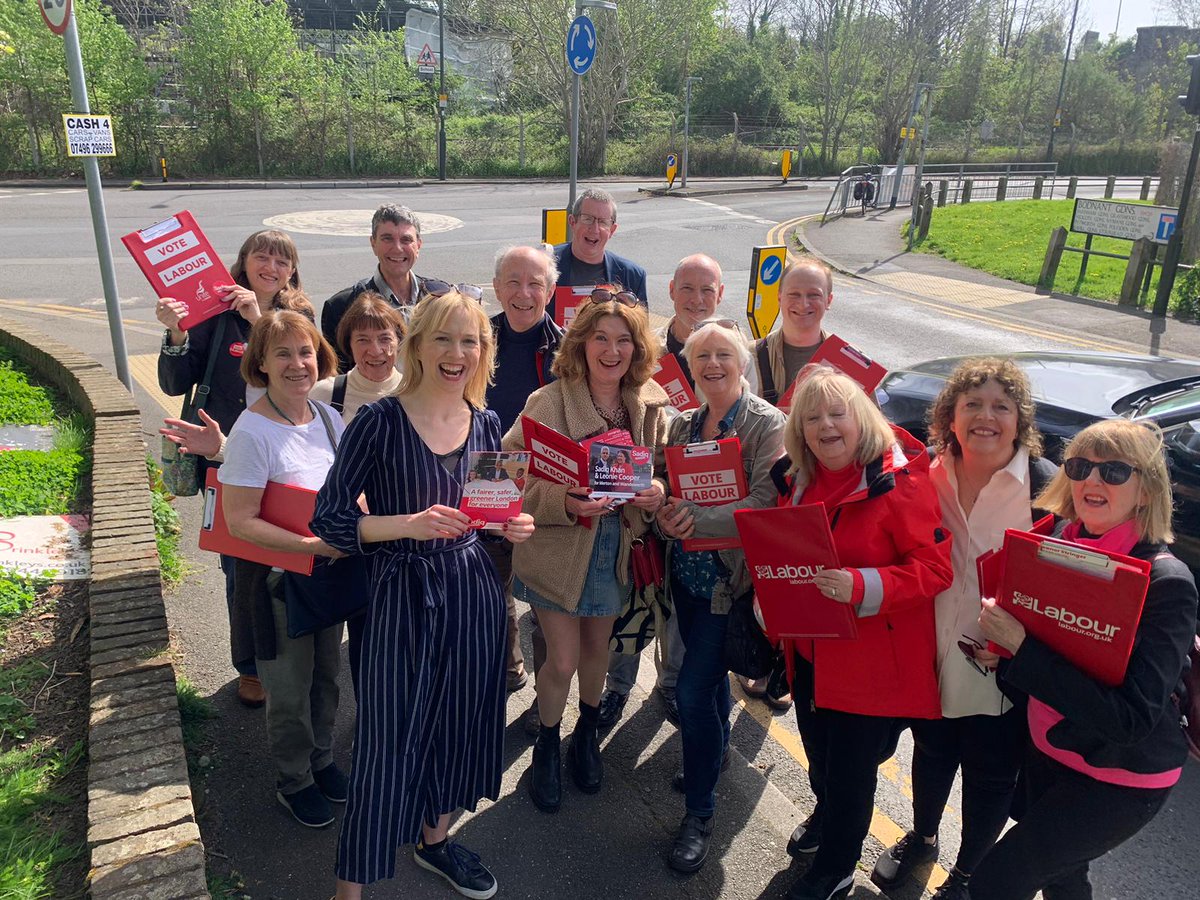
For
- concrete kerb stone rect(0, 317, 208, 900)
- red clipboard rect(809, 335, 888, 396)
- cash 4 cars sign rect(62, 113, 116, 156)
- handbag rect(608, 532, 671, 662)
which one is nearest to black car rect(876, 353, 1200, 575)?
red clipboard rect(809, 335, 888, 396)

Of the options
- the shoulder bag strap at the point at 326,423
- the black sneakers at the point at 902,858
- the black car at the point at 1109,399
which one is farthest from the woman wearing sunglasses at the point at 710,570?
the black car at the point at 1109,399

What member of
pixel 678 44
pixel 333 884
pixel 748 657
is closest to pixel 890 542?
pixel 748 657

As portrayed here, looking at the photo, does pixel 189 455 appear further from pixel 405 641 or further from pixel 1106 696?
pixel 1106 696

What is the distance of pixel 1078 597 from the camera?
2.28 metres

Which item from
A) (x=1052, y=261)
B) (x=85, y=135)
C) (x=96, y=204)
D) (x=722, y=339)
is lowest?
(x=1052, y=261)

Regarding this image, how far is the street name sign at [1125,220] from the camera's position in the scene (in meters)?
14.1

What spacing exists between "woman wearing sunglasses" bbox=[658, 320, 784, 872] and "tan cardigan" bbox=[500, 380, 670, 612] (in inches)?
10.1

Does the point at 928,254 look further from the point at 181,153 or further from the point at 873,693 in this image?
the point at 181,153

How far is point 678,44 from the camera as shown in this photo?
42.4m

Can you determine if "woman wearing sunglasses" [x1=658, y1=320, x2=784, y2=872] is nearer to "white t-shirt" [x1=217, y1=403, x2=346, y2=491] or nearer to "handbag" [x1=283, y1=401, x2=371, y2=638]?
"handbag" [x1=283, y1=401, x2=371, y2=638]

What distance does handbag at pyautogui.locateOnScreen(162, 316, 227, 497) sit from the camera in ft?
12.3

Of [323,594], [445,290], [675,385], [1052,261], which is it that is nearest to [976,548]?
[675,385]

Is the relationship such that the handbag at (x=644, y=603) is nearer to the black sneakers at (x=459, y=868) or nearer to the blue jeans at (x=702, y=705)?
the blue jeans at (x=702, y=705)

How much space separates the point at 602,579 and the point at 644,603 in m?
0.27
